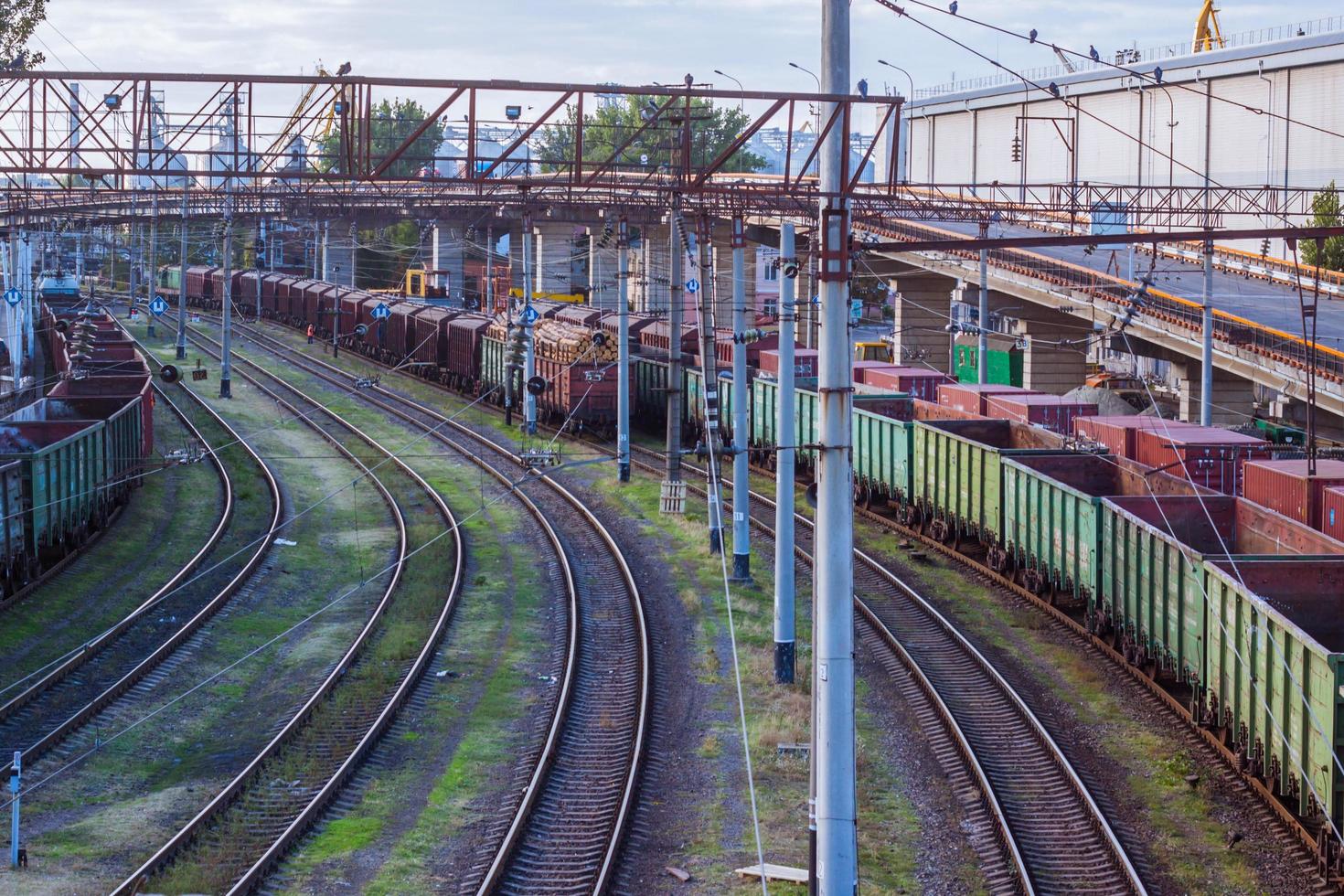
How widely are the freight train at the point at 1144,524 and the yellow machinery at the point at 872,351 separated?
17344mm

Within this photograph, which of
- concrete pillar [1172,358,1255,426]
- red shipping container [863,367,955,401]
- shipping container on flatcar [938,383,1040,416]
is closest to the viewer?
shipping container on flatcar [938,383,1040,416]

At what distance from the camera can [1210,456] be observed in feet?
79.7

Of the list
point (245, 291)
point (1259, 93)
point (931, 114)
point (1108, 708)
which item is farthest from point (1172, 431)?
point (245, 291)

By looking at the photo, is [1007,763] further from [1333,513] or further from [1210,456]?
[1210,456]

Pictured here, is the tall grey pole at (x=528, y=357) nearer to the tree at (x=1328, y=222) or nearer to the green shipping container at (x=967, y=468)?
the green shipping container at (x=967, y=468)

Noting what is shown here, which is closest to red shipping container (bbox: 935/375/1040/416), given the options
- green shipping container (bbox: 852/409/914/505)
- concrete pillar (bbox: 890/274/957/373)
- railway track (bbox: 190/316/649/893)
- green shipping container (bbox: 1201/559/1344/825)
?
green shipping container (bbox: 852/409/914/505)

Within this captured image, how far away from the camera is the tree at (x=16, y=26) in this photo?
103 ft

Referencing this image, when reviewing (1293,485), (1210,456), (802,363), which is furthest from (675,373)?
(1293,485)

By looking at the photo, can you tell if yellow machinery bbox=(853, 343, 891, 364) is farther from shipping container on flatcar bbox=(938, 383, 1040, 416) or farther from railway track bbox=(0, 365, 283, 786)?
railway track bbox=(0, 365, 283, 786)

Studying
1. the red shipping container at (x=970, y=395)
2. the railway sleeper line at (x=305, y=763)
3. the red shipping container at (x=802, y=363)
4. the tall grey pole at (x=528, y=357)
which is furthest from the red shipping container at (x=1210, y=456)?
the tall grey pole at (x=528, y=357)

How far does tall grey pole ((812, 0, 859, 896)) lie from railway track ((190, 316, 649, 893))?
8.51ft

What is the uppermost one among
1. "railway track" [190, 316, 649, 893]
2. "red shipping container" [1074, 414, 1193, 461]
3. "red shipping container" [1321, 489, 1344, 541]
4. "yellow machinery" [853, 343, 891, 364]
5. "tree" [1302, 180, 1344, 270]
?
"tree" [1302, 180, 1344, 270]

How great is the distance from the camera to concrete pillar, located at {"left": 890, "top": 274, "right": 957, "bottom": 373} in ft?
225

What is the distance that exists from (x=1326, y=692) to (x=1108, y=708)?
20.7ft
